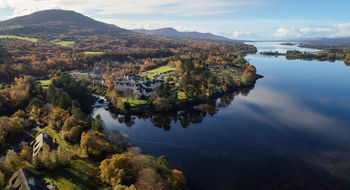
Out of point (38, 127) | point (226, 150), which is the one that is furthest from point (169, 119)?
point (38, 127)

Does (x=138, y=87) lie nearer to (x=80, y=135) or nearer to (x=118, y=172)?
(x=80, y=135)

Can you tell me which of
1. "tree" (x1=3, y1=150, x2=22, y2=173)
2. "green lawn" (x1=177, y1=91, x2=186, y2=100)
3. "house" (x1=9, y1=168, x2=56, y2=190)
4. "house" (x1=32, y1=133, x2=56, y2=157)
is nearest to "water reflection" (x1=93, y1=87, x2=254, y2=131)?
"green lawn" (x1=177, y1=91, x2=186, y2=100)

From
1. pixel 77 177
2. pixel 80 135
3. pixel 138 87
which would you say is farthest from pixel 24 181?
pixel 138 87

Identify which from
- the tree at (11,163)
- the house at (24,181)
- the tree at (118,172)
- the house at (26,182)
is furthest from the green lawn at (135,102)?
the house at (24,181)

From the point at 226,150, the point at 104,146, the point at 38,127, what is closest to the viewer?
the point at 104,146

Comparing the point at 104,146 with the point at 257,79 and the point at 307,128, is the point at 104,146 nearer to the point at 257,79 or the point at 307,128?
the point at 307,128

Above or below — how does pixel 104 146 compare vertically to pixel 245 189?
above
